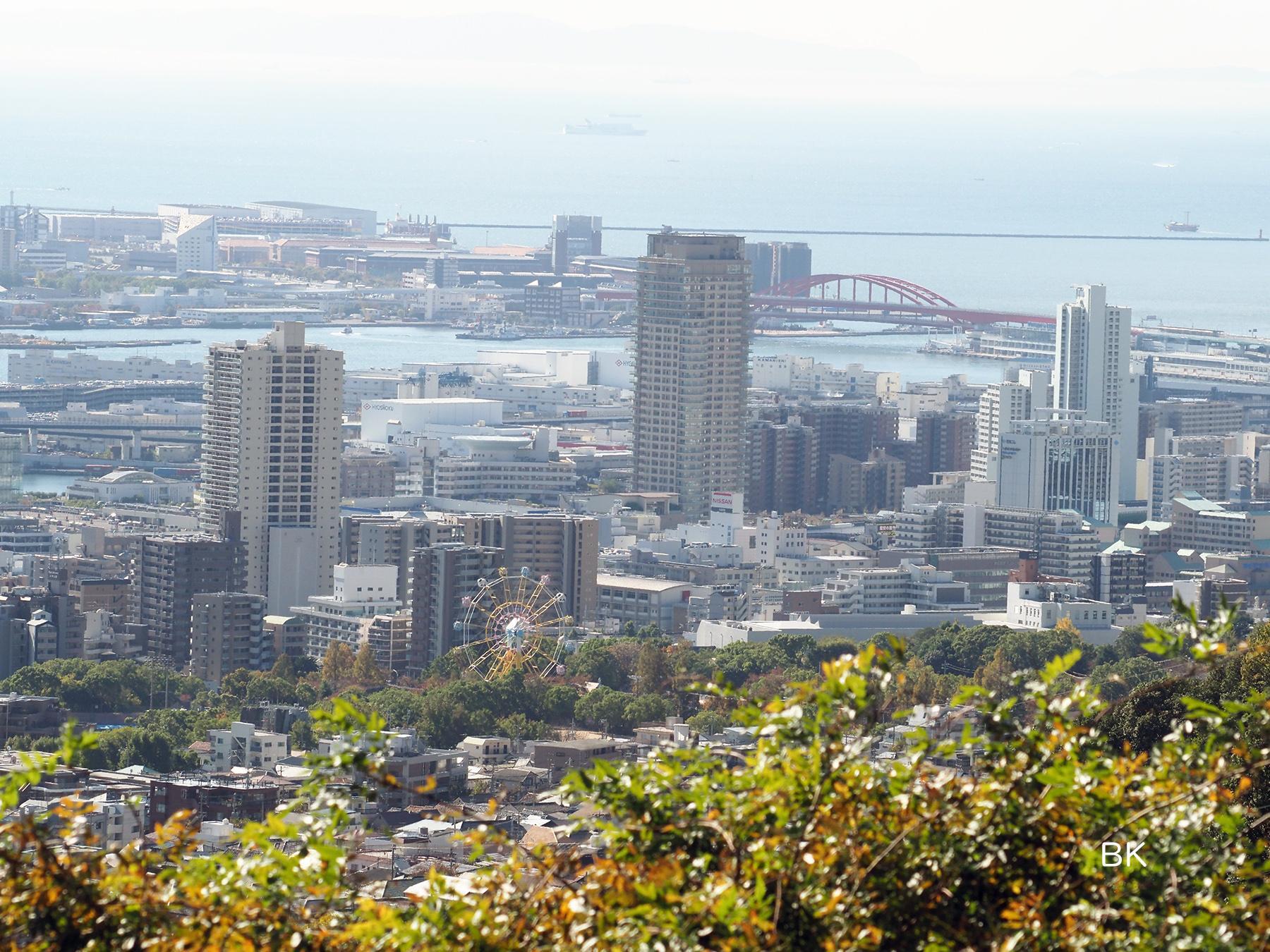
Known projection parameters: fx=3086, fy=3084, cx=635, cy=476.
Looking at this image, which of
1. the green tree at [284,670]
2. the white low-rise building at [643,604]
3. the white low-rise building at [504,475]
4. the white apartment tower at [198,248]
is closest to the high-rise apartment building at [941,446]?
the white low-rise building at [504,475]

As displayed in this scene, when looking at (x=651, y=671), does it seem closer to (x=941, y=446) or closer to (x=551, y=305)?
(x=941, y=446)

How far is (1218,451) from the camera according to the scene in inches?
1553

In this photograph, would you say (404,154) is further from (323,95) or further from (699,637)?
(699,637)

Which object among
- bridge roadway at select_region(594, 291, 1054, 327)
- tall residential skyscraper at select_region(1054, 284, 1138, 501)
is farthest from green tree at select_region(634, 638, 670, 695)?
bridge roadway at select_region(594, 291, 1054, 327)

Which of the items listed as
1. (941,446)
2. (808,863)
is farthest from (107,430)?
(808,863)

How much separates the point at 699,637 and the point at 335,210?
67371 millimetres

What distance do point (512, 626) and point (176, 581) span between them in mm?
3667

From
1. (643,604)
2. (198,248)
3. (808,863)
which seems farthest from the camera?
(198,248)

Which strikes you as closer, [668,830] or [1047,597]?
[668,830]

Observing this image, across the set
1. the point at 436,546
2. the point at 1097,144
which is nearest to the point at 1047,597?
the point at 436,546

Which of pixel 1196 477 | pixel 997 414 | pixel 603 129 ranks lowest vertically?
pixel 1196 477

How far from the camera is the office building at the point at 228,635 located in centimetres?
2225

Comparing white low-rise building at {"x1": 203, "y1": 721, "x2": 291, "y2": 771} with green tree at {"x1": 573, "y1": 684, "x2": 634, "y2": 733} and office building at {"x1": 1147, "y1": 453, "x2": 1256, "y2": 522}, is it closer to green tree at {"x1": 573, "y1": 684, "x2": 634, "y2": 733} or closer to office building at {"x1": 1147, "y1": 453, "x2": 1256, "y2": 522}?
green tree at {"x1": 573, "y1": 684, "x2": 634, "y2": 733}

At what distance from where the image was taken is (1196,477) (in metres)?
35.7
